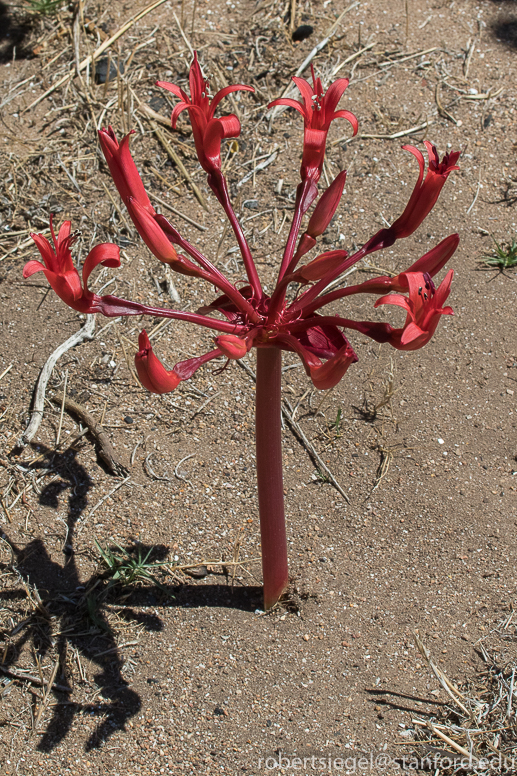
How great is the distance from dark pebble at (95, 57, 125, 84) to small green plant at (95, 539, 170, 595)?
10.5 ft

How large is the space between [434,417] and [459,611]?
1.02 m

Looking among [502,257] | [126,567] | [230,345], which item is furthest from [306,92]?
[502,257]

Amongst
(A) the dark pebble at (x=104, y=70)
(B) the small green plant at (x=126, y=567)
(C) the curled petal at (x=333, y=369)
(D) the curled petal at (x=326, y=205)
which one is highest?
(A) the dark pebble at (x=104, y=70)

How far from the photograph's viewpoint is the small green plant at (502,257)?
12.7 feet

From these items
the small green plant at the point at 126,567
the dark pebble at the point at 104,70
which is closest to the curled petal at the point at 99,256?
the small green plant at the point at 126,567

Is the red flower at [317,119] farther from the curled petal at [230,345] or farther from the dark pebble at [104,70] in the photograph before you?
the dark pebble at [104,70]

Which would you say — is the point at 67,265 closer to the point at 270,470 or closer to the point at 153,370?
the point at 153,370

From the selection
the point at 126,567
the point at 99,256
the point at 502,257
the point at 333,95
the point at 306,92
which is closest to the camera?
the point at 99,256

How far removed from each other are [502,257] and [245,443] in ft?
6.21

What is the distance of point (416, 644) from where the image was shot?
2.67m

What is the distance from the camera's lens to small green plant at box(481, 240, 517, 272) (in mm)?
3873

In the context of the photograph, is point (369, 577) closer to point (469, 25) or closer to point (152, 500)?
point (152, 500)

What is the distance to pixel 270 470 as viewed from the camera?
232 centimetres

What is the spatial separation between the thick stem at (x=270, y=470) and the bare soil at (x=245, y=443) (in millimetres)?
288
